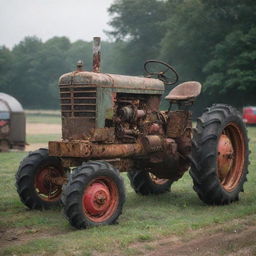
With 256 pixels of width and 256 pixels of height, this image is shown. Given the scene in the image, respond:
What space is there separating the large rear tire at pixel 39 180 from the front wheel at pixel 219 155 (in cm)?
207

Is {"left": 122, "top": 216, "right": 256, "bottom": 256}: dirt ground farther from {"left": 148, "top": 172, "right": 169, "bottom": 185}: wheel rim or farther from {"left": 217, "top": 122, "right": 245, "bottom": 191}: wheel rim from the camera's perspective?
{"left": 148, "top": 172, "right": 169, "bottom": 185}: wheel rim

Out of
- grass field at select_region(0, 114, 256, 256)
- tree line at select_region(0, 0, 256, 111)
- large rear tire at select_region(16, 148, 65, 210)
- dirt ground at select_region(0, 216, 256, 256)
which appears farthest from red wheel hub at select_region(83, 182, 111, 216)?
tree line at select_region(0, 0, 256, 111)

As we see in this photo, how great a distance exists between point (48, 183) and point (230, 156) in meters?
2.87

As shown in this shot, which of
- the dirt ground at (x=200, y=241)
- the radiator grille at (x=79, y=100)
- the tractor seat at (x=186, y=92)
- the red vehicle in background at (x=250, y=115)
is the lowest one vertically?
the dirt ground at (x=200, y=241)

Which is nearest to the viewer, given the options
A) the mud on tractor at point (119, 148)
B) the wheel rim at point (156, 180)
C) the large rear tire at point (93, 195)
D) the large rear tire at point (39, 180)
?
the large rear tire at point (93, 195)

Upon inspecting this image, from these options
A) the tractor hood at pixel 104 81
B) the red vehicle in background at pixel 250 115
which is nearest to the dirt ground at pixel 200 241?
the tractor hood at pixel 104 81

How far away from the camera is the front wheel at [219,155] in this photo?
25.7ft

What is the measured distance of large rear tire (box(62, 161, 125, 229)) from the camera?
21.0 ft

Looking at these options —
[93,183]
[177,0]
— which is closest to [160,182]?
[93,183]

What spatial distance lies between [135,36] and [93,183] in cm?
5477

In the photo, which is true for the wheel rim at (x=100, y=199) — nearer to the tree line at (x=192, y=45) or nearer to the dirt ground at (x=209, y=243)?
the dirt ground at (x=209, y=243)

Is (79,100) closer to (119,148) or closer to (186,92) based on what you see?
(119,148)

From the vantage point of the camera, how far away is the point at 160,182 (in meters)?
9.53

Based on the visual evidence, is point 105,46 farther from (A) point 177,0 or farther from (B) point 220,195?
(B) point 220,195
